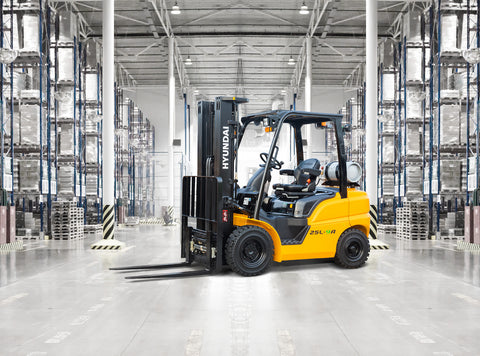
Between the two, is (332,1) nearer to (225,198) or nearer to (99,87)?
(99,87)

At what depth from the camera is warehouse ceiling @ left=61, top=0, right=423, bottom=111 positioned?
21000 millimetres

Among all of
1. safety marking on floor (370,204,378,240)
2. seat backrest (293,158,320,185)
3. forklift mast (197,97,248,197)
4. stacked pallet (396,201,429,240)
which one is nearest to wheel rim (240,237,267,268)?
forklift mast (197,97,248,197)

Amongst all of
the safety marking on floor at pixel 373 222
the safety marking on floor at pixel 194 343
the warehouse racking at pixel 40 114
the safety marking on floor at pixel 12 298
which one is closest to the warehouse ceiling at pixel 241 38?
the warehouse racking at pixel 40 114

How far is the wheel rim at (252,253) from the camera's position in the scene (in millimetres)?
7945

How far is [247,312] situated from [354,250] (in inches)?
159

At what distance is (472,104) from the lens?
15383 millimetres

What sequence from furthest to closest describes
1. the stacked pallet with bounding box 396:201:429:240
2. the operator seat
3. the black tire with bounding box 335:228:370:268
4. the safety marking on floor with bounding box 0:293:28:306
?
the stacked pallet with bounding box 396:201:429:240
the black tire with bounding box 335:228:370:268
the operator seat
the safety marking on floor with bounding box 0:293:28:306

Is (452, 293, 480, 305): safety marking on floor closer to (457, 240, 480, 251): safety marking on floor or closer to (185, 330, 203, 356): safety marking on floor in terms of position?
(185, 330, 203, 356): safety marking on floor

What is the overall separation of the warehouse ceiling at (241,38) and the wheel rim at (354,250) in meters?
12.1

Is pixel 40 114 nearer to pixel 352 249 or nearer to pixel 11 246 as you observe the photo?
pixel 11 246

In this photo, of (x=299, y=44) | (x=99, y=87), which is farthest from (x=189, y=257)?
(x=299, y=44)

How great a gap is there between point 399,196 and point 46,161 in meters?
12.2

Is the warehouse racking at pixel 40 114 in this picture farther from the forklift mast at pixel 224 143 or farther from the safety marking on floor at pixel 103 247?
the forklift mast at pixel 224 143

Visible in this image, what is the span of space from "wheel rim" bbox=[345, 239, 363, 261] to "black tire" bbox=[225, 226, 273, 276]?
180cm
